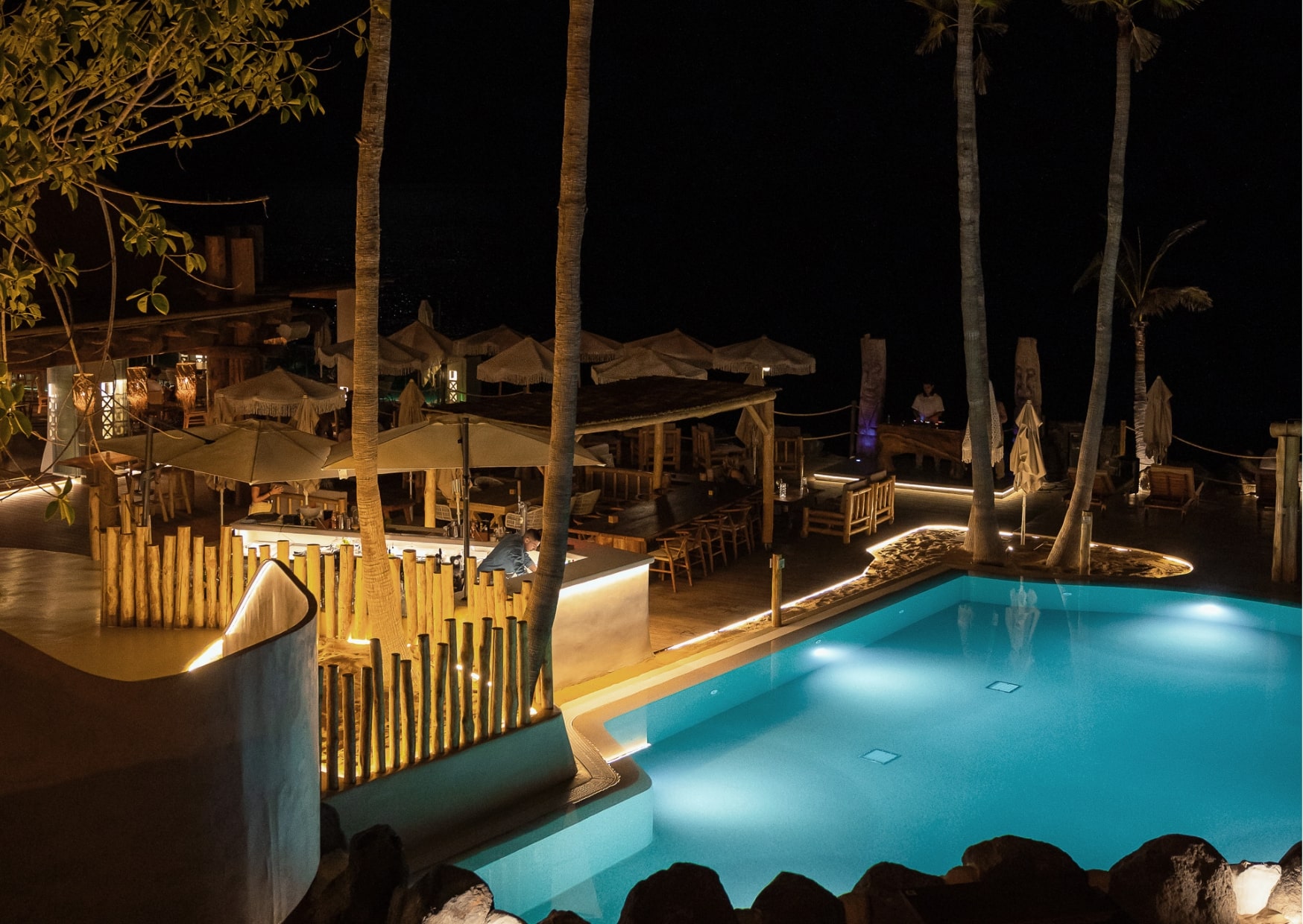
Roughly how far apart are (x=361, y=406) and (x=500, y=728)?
94.6 inches

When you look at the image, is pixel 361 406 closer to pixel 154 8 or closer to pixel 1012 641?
pixel 154 8

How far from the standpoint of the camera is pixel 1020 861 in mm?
6742

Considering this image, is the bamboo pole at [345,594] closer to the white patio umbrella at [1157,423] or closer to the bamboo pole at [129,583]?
the bamboo pole at [129,583]

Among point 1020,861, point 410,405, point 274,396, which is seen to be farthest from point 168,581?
point 274,396

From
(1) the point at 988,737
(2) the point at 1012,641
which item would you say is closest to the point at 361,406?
(1) the point at 988,737

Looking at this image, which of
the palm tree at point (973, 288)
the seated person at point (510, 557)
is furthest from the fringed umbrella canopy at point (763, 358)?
the seated person at point (510, 557)

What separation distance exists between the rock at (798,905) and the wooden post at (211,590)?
4704 mm

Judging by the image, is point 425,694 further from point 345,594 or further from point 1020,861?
point 1020,861

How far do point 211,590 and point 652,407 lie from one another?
6398 millimetres

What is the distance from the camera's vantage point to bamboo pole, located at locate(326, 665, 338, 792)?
720 centimetres

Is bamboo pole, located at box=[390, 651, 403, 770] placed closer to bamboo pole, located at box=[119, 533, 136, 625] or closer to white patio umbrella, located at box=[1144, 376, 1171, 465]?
bamboo pole, located at box=[119, 533, 136, 625]

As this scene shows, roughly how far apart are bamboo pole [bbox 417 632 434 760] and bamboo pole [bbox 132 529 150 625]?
269 centimetres

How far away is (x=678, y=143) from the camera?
111 metres

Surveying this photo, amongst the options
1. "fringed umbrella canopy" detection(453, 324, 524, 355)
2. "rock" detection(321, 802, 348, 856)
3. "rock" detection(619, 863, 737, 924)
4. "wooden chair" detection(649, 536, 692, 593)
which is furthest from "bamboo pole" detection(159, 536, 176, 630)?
"fringed umbrella canopy" detection(453, 324, 524, 355)
